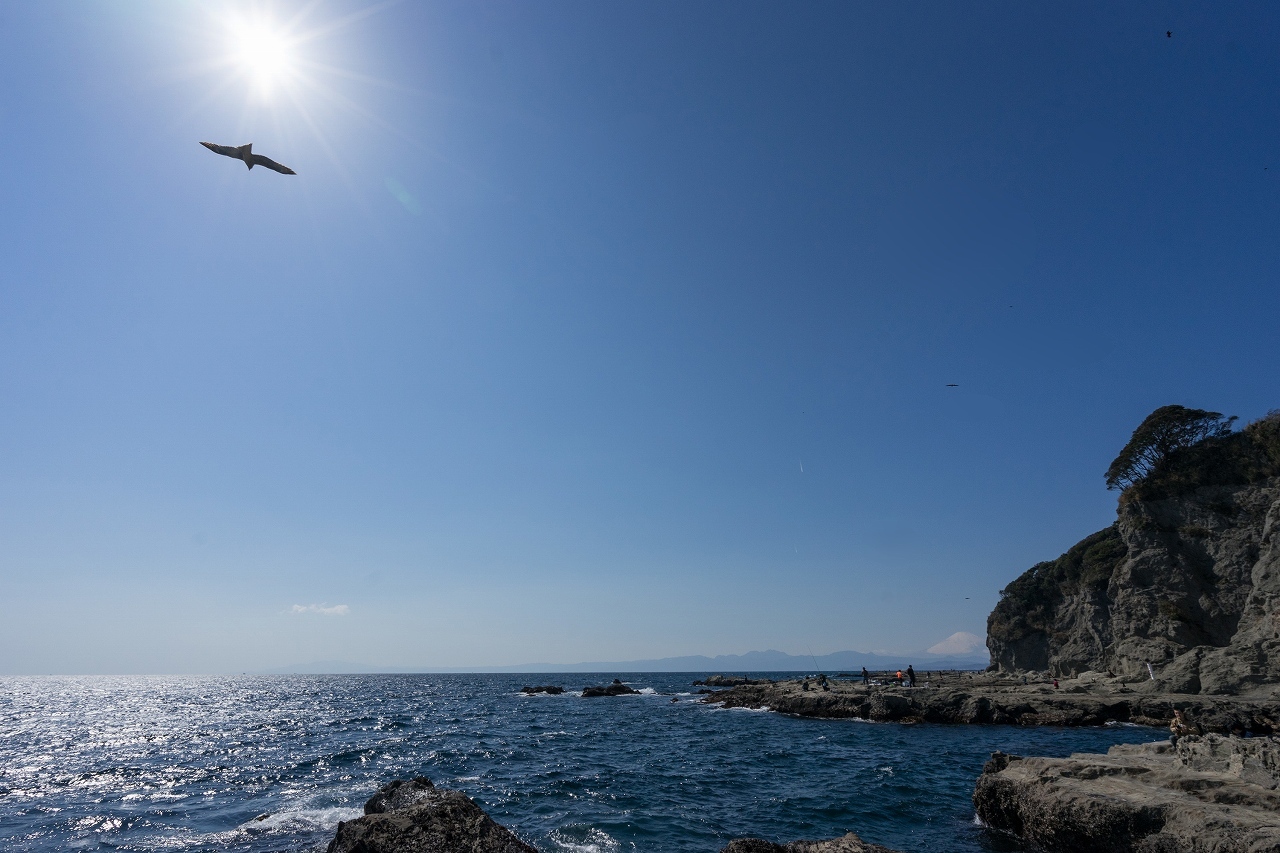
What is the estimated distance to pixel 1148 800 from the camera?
39.4 ft

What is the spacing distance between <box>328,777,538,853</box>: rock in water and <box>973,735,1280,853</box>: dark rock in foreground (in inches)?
475

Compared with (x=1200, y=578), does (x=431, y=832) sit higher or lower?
lower

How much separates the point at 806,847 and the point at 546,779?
14.9m

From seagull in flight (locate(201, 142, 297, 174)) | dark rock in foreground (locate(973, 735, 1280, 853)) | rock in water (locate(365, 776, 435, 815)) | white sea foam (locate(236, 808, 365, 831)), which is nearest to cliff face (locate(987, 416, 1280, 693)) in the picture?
dark rock in foreground (locate(973, 735, 1280, 853))

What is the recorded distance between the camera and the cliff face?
3378 centimetres

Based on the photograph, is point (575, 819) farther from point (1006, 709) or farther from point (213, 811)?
point (1006, 709)

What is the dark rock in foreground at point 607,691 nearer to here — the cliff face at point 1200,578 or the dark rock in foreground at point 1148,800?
the cliff face at point 1200,578

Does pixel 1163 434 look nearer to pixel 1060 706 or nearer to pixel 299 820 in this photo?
pixel 1060 706

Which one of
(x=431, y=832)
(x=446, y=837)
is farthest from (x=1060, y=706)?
(x=431, y=832)

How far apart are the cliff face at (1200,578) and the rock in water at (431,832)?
142ft

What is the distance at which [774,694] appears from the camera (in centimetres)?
5459

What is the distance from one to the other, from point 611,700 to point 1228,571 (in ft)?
191

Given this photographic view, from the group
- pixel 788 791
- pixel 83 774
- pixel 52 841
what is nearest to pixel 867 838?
pixel 788 791

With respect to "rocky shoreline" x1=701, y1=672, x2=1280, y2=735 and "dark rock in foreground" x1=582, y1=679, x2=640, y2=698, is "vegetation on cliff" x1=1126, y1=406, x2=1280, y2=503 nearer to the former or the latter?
"rocky shoreline" x1=701, y1=672, x2=1280, y2=735
